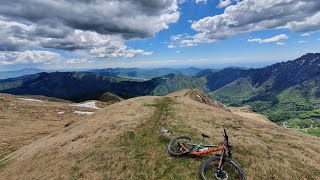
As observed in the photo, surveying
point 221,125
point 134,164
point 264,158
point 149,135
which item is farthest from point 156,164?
point 221,125

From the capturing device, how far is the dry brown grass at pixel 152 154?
22.2 m

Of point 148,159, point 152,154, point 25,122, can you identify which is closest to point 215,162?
point 148,159

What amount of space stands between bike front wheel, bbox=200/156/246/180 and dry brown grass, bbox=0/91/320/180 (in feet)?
3.48

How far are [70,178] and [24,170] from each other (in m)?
10.1

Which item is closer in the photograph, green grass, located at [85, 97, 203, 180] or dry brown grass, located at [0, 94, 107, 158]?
green grass, located at [85, 97, 203, 180]

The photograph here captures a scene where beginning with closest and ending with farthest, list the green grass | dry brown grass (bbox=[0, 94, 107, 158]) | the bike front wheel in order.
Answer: the bike front wheel < the green grass < dry brown grass (bbox=[0, 94, 107, 158])

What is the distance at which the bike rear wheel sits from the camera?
24828mm

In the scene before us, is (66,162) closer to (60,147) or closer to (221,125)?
(60,147)

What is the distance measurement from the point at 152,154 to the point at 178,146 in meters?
2.82

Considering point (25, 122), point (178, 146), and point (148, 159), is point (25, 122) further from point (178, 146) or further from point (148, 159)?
point (178, 146)

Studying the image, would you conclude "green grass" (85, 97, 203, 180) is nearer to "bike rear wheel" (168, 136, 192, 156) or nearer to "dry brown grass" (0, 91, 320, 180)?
"dry brown grass" (0, 91, 320, 180)

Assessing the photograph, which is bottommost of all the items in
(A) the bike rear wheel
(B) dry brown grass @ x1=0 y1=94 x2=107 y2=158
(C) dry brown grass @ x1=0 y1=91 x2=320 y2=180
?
(B) dry brown grass @ x1=0 y1=94 x2=107 y2=158

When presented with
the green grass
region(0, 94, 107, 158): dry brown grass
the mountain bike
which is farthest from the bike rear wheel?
region(0, 94, 107, 158): dry brown grass

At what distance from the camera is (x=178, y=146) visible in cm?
2623
